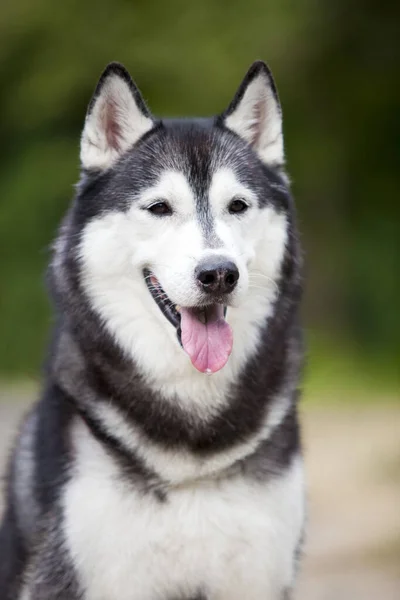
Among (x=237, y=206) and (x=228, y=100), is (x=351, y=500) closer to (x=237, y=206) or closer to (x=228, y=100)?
(x=237, y=206)

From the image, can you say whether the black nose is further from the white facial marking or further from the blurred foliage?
the blurred foliage

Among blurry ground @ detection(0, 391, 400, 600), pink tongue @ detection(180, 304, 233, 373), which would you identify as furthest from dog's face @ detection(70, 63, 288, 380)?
blurry ground @ detection(0, 391, 400, 600)

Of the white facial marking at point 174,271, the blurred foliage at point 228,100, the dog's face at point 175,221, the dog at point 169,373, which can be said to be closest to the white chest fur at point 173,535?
the dog at point 169,373

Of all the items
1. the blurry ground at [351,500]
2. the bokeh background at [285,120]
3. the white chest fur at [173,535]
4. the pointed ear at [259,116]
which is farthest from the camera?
the bokeh background at [285,120]

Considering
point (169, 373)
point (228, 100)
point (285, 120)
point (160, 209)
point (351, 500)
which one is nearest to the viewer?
point (160, 209)

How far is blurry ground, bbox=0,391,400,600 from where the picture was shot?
559cm

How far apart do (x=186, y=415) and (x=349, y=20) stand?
423 inches

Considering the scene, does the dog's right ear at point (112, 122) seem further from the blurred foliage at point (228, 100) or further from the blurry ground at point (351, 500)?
the blurred foliage at point (228, 100)

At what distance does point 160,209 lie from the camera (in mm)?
3523

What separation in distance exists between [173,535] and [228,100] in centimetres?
953

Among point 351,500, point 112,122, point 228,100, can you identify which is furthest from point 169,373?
point 228,100

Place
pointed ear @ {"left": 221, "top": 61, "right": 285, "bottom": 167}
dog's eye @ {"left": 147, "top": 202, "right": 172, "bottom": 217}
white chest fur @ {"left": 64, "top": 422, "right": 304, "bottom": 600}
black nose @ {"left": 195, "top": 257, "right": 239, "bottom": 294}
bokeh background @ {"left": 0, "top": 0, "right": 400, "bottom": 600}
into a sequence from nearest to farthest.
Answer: black nose @ {"left": 195, "top": 257, "right": 239, "bottom": 294}
white chest fur @ {"left": 64, "top": 422, "right": 304, "bottom": 600}
dog's eye @ {"left": 147, "top": 202, "right": 172, "bottom": 217}
pointed ear @ {"left": 221, "top": 61, "right": 285, "bottom": 167}
bokeh background @ {"left": 0, "top": 0, "right": 400, "bottom": 600}

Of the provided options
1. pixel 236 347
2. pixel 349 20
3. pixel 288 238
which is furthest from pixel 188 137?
pixel 349 20

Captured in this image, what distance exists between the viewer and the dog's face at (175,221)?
344cm
